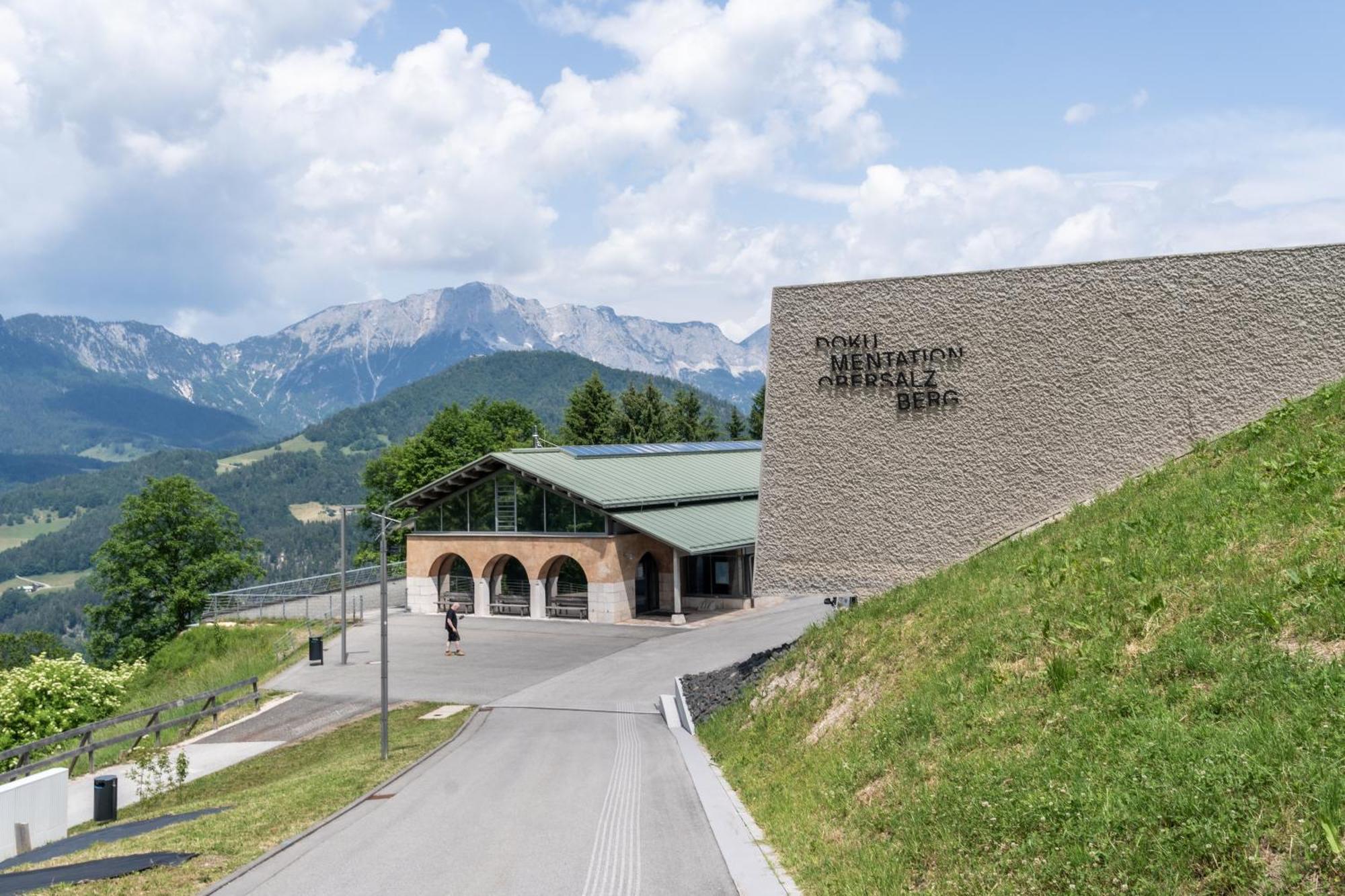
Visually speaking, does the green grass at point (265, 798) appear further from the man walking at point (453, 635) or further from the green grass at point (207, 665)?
the man walking at point (453, 635)

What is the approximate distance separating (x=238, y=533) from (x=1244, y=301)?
7425 cm

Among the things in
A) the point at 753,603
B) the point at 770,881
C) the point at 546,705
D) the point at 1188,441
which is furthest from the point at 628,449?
the point at 770,881

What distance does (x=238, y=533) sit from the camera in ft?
249

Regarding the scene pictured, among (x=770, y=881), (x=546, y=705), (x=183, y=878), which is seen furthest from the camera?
(x=546, y=705)

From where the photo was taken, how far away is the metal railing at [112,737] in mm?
23438

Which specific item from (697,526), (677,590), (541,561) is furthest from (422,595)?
(697,526)

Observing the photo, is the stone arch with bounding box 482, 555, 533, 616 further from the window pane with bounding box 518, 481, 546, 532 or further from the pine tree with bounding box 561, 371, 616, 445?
the pine tree with bounding box 561, 371, 616, 445

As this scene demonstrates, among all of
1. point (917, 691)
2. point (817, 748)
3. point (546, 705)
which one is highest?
point (917, 691)

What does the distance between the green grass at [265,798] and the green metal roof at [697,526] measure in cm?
1551

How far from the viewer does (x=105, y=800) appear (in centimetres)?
2059

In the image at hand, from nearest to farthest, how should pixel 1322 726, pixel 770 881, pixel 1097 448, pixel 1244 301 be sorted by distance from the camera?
pixel 1322 726 < pixel 770 881 < pixel 1244 301 < pixel 1097 448

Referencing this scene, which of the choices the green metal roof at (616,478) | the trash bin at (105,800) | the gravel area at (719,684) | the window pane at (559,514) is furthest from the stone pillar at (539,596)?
the trash bin at (105,800)

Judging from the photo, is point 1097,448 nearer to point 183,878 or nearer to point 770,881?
point 770,881

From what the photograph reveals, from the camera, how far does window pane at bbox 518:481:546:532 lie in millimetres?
45781
